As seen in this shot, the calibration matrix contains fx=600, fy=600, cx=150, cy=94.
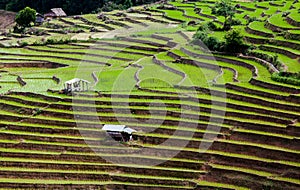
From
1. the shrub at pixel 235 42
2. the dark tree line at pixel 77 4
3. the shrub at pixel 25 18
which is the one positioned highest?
the shrub at pixel 235 42

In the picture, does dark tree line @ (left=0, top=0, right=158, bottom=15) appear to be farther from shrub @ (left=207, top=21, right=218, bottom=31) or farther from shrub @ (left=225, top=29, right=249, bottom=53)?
shrub @ (left=225, top=29, right=249, bottom=53)

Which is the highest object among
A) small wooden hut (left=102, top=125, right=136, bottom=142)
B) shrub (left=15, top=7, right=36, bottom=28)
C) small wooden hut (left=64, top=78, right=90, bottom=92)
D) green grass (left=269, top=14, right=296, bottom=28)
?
green grass (left=269, top=14, right=296, bottom=28)

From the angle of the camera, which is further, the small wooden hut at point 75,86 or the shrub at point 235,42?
the shrub at point 235,42

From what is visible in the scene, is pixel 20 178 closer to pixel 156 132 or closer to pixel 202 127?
pixel 156 132

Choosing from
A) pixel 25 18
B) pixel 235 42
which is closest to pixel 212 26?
pixel 235 42

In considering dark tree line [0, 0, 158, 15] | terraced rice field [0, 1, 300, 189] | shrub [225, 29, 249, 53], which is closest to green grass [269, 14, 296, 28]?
terraced rice field [0, 1, 300, 189]

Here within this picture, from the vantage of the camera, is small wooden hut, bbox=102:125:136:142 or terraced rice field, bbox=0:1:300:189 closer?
terraced rice field, bbox=0:1:300:189

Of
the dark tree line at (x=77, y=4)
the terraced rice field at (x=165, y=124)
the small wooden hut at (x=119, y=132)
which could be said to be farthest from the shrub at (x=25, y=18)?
the small wooden hut at (x=119, y=132)

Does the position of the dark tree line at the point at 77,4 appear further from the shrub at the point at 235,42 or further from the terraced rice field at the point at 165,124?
the shrub at the point at 235,42

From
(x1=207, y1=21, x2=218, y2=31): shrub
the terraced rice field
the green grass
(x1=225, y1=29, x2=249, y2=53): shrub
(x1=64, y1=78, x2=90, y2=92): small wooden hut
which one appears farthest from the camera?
(x1=207, y1=21, x2=218, y2=31): shrub
